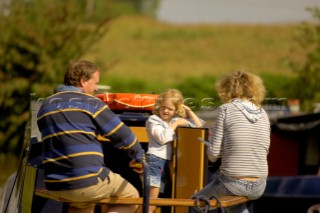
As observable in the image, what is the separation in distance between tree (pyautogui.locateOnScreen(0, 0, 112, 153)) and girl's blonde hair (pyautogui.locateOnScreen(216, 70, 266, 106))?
12115mm

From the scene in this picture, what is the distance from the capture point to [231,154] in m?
6.04

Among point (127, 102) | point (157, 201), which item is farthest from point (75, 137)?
point (127, 102)

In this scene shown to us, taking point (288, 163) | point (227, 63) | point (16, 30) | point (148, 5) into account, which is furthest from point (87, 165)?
point (148, 5)

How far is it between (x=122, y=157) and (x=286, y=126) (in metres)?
2.96

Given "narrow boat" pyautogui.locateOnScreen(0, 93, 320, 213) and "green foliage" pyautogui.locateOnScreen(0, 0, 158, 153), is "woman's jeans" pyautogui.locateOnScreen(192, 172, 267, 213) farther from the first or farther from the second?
"green foliage" pyautogui.locateOnScreen(0, 0, 158, 153)

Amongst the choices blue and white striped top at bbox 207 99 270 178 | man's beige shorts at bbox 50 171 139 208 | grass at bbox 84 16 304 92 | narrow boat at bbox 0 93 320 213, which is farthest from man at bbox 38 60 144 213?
grass at bbox 84 16 304 92

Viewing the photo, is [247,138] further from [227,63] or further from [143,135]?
[227,63]

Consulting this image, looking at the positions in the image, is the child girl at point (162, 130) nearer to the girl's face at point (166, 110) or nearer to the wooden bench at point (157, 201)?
the girl's face at point (166, 110)

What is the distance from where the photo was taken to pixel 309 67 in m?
17.9

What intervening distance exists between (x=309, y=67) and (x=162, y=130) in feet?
38.8

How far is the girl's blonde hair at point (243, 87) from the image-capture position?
612 cm

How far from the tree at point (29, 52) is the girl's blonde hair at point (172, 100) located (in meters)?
11.5

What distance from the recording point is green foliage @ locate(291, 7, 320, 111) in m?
17.7

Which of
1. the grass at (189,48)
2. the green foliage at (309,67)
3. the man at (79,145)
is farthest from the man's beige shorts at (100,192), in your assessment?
the grass at (189,48)
